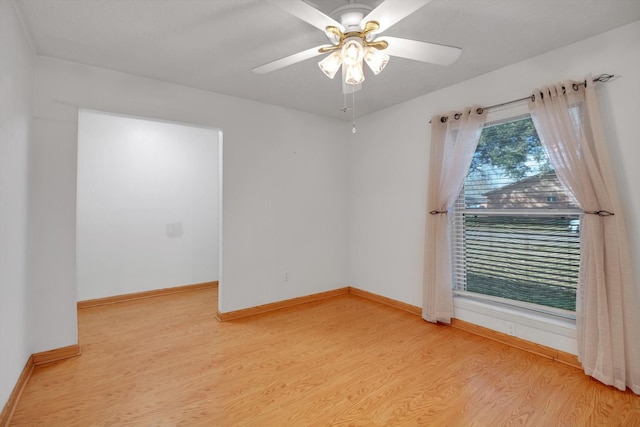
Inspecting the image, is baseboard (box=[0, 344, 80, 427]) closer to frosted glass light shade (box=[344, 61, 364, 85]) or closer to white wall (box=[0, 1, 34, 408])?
white wall (box=[0, 1, 34, 408])

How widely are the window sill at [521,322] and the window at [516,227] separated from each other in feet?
0.26

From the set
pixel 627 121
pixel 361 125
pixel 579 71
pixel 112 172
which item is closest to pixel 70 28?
pixel 112 172

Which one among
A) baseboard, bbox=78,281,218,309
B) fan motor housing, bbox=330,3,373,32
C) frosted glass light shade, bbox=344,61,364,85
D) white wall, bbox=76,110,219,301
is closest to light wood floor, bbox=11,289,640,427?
baseboard, bbox=78,281,218,309

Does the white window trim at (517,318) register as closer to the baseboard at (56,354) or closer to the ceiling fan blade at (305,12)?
the ceiling fan blade at (305,12)

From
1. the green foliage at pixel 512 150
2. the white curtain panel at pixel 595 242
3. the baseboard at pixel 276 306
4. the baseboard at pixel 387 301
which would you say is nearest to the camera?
the white curtain panel at pixel 595 242

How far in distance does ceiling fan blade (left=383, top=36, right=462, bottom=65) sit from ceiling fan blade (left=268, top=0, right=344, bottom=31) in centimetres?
35

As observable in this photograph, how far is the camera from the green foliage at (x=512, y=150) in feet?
8.50

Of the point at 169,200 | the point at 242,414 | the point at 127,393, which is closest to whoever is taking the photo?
the point at 242,414

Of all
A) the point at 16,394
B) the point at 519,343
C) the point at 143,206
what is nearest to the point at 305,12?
the point at 16,394

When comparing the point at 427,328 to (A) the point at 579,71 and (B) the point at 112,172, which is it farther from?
(B) the point at 112,172

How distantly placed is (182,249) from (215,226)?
0.60 meters

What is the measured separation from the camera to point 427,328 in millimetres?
3088

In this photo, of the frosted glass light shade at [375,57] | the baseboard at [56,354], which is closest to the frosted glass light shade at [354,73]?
the frosted glass light shade at [375,57]

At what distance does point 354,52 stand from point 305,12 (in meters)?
0.36
